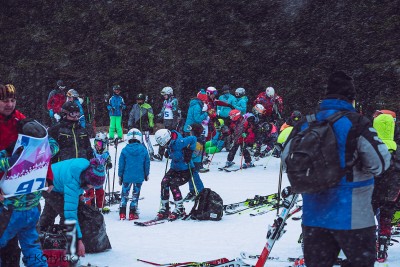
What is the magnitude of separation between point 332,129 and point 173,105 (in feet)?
39.8

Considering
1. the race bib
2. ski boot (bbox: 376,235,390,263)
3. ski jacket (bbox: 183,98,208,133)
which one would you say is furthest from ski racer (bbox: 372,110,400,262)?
ski jacket (bbox: 183,98,208,133)

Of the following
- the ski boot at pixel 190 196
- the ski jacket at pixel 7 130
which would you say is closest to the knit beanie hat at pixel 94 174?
the ski jacket at pixel 7 130

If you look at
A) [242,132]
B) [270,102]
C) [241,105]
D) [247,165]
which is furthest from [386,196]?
[241,105]

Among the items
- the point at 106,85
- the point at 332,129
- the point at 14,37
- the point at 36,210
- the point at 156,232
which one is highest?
the point at 14,37

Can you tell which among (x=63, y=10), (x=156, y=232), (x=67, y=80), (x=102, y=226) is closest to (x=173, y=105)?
(x=156, y=232)

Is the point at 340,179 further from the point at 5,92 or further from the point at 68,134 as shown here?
the point at 68,134

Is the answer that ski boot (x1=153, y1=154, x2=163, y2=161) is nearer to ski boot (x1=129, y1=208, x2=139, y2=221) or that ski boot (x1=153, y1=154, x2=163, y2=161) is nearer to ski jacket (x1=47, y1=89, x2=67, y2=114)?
ski jacket (x1=47, y1=89, x2=67, y2=114)

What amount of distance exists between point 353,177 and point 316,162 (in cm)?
27

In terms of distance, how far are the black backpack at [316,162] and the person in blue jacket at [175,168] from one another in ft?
18.5

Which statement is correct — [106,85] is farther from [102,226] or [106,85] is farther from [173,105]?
[102,226]

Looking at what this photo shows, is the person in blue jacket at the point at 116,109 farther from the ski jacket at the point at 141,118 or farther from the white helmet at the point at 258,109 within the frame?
the white helmet at the point at 258,109

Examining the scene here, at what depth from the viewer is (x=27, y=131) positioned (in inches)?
167

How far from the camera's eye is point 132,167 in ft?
30.3

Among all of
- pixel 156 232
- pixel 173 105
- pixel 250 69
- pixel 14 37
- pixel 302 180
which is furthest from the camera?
pixel 14 37
